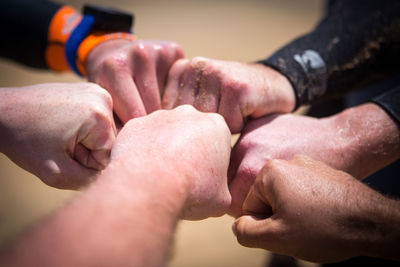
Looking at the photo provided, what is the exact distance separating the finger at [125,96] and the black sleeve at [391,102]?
48 cm

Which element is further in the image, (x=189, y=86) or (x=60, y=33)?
(x=60, y=33)

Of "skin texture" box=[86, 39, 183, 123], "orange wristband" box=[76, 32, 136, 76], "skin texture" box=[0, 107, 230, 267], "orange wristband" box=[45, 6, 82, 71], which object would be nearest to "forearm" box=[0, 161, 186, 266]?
"skin texture" box=[0, 107, 230, 267]

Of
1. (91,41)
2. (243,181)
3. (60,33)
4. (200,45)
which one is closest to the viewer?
(243,181)

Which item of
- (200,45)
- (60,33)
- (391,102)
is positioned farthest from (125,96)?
(200,45)

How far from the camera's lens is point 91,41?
2.63 feet

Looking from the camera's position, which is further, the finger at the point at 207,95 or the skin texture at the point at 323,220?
the finger at the point at 207,95

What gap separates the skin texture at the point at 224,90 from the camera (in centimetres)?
65

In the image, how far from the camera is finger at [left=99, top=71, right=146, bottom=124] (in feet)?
2.07

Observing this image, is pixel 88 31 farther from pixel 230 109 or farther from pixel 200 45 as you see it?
pixel 200 45

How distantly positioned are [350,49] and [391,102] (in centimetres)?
22

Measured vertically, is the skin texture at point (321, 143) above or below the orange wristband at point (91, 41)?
below

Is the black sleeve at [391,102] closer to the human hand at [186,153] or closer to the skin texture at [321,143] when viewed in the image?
the skin texture at [321,143]

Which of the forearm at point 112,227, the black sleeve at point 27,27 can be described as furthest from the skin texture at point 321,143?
the black sleeve at point 27,27

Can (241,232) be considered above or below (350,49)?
below
